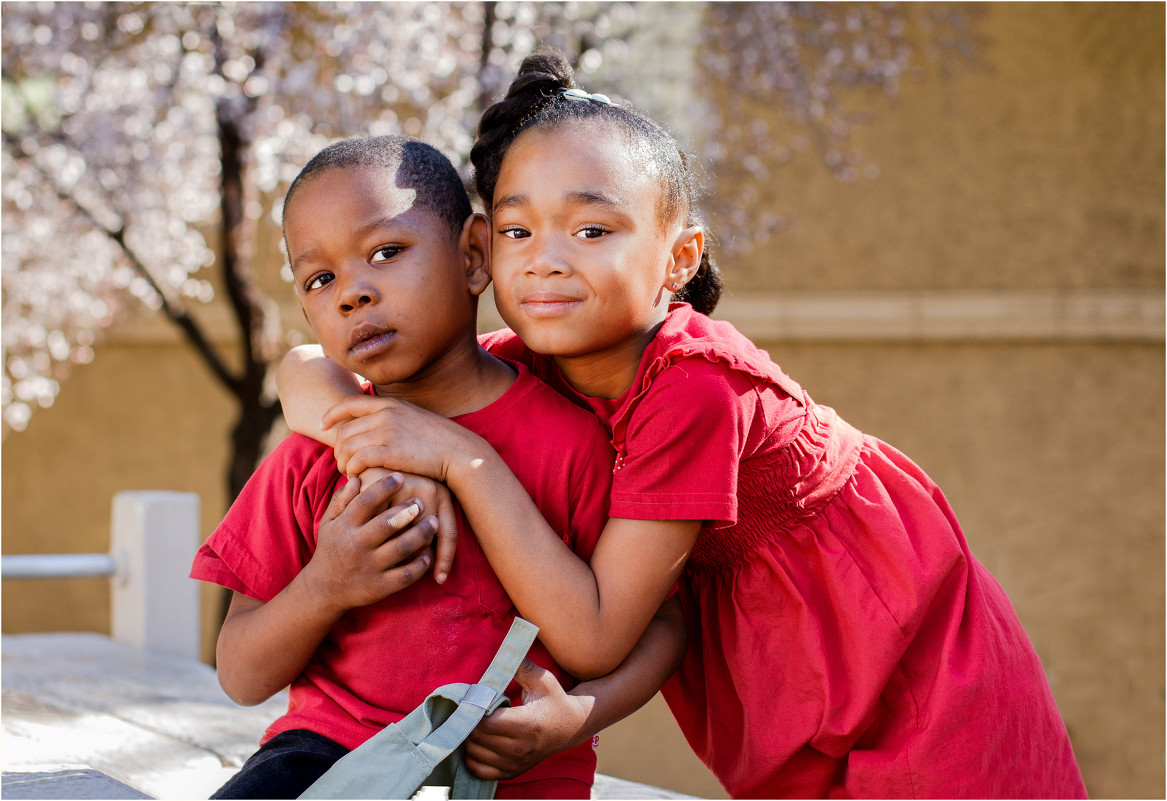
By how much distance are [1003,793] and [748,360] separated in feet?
2.61

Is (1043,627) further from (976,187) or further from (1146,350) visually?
(976,187)

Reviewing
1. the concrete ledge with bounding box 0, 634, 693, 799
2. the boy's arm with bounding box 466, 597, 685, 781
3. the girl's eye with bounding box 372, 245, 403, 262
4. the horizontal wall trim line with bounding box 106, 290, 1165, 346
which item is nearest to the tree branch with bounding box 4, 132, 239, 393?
the concrete ledge with bounding box 0, 634, 693, 799

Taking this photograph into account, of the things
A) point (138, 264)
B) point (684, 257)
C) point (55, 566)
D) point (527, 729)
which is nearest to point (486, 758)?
point (527, 729)

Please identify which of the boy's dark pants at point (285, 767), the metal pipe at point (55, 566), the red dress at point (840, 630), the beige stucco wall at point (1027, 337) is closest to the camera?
the boy's dark pants at point (285, 767)

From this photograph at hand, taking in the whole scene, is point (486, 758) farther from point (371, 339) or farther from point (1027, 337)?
point (1027, 337)

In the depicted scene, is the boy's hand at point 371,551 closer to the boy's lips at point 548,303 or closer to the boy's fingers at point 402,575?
the boy's fingers at point 402,575

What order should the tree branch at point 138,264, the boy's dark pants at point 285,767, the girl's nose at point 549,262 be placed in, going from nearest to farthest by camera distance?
the boy's dark pants at point 285,767, the girl's nose at point 549,262, the tree branch at point 138,264

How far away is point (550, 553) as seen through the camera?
4.81 ft

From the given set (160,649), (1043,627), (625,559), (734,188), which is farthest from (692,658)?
(1043,627)

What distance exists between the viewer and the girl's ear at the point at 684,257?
170 cm

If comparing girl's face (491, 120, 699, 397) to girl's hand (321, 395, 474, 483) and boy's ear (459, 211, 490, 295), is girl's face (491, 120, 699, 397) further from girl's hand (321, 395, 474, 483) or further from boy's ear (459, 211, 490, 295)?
girl's hand (321, 395, 474, 483)

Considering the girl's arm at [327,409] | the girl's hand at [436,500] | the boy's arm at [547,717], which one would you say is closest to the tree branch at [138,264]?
the girl's arm at [327,409]

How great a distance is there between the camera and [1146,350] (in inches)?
290

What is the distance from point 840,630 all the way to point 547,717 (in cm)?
54
